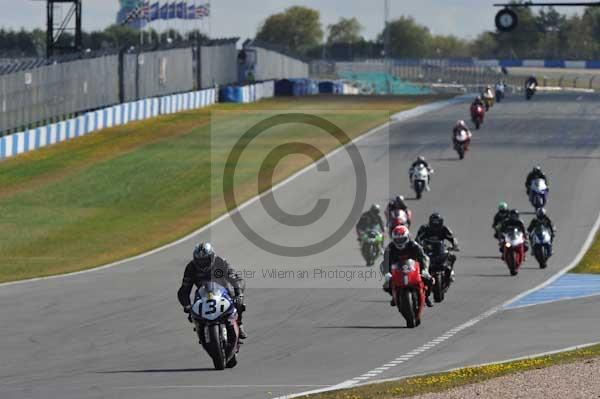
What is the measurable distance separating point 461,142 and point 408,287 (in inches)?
1341

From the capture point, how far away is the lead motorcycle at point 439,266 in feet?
80.8

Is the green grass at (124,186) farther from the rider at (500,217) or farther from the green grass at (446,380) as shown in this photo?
the green grass at (446,380)

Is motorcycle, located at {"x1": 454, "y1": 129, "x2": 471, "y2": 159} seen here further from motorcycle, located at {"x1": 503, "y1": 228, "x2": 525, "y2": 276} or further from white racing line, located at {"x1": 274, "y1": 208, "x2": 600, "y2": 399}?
motorcycle, located at {"x1": 503, "y1": 228, "x2": 525, "y2": 276}

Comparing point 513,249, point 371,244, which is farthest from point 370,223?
point 513,249

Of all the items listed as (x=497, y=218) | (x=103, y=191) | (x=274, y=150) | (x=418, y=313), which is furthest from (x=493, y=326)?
(x=274, y=150)

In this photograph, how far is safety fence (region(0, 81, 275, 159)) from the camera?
53.4 meters

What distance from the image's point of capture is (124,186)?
48.2 meters

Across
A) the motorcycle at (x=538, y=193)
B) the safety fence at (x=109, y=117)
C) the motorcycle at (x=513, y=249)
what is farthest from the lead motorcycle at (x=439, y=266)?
the safety fence at (x=109, y=117)

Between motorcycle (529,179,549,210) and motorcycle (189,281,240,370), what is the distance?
24669 mm

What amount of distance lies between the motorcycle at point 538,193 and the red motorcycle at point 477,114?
2363 cm

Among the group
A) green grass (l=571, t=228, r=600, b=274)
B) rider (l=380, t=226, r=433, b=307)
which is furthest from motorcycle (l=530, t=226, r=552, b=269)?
rider (l=380, t=226, r=433, b=307)

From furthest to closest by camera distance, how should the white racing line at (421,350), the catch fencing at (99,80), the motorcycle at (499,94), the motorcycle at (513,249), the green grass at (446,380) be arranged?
the motorcycle at (499,94) < the catch fencing at (99,80) < the motorcycle at (513,249) < the white racing line at (421,350) < the green grass at (446,380)

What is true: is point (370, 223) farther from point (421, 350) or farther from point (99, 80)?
point (99, 80)

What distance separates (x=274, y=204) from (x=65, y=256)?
10780 mm
